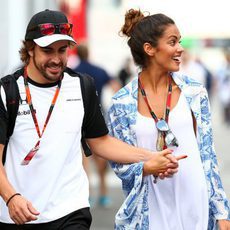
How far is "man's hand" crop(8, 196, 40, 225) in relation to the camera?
462 cm

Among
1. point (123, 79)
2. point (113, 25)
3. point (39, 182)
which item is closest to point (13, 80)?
point (39, 182)

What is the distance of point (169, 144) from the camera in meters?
5.32

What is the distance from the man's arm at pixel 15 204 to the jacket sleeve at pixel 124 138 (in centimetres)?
84

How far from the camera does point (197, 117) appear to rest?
5.42 metres

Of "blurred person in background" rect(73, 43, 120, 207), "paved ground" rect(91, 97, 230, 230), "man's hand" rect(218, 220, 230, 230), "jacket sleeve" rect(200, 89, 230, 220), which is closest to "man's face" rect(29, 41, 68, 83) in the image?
"jacket sleeve" rect(200, 89, 230, 220)

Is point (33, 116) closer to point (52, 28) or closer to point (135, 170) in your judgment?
point (52, 28)

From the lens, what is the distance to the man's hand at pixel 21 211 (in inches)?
182

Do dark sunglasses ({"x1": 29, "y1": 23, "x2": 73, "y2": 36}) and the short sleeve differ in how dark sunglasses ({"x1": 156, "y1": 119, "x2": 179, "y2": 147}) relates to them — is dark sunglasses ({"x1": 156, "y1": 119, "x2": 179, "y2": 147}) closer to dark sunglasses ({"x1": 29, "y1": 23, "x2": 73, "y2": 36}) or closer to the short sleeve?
the short sleeve

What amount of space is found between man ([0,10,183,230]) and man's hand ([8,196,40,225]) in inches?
11.0

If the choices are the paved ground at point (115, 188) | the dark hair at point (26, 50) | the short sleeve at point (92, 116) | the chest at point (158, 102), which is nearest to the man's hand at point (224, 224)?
the chest at point (158, 102)

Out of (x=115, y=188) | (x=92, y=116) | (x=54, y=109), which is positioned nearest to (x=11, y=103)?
(x=54, y=109)

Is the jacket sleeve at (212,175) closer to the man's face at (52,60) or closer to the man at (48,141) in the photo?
the man at (48,141)

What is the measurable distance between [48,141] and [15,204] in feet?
1.62

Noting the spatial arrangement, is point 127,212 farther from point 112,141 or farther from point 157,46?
point 157,46
